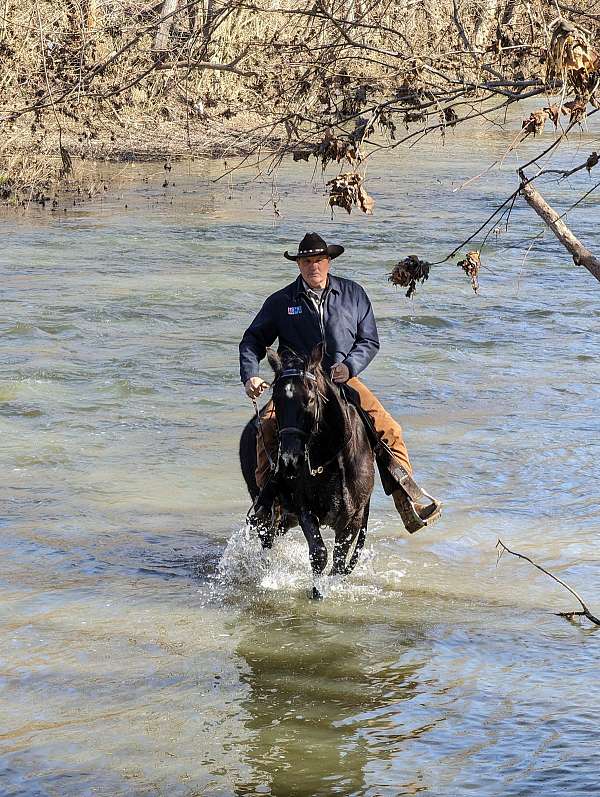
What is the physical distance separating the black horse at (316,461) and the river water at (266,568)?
0.49 m

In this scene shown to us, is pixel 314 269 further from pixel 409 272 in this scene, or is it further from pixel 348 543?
pixel 409 272

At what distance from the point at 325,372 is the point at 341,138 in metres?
3.26

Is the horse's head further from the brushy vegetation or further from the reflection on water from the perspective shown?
the brushy vegetation

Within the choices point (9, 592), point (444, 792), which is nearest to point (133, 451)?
point (9, 592)

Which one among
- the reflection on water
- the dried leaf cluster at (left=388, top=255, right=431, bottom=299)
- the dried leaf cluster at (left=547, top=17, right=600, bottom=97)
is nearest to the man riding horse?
the reflection on water

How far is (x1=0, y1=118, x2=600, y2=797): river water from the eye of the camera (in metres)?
6.94

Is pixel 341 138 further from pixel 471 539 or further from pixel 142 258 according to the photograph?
pixel 142 258

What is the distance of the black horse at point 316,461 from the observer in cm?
808

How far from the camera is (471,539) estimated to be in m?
10.7

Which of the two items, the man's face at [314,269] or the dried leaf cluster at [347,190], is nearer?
the dried leaf cluster at [347,190]

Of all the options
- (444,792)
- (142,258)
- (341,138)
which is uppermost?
(341,138)

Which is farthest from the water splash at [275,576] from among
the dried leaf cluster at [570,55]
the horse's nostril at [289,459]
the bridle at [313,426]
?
the dried leaf cluster at [570,55]

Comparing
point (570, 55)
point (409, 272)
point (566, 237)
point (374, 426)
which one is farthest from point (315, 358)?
point (570, 55)

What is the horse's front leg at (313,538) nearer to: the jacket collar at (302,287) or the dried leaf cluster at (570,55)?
the jacket collar at (302,287)
